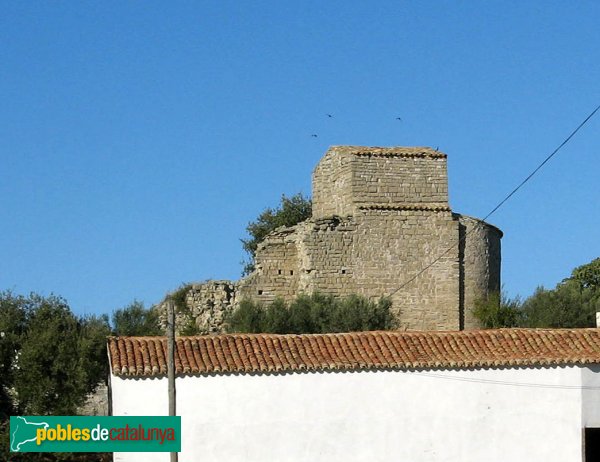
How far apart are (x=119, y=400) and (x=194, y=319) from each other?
14.0 m

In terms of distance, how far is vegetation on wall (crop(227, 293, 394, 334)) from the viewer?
3600cm

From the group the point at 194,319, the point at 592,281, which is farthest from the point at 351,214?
the point at 592,281

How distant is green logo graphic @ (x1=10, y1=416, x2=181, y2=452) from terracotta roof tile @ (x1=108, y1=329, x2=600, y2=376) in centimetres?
94

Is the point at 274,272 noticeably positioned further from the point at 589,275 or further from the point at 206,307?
the point at 589,275

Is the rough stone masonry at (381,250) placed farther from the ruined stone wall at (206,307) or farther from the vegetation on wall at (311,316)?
the vegetation on wall at (311,316)

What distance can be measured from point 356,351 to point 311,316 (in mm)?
10592

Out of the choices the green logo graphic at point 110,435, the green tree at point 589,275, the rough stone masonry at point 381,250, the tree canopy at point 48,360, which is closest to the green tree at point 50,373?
the tree canopy at point 48,360

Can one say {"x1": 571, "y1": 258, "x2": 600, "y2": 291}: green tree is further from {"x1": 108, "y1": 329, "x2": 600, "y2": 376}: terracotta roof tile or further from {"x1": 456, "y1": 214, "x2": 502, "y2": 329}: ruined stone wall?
{"x1": 108, "y1": 329, "x2": 600, "y2": 376}: terracotta roof tile

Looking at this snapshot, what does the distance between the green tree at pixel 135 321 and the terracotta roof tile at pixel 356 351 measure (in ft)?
28.4

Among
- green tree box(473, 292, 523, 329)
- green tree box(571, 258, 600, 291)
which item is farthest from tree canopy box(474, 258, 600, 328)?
green tree box(571, 258, 600, 291)

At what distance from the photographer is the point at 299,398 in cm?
2497

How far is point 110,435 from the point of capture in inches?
966

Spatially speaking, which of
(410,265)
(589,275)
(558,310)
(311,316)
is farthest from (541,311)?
(589,275)

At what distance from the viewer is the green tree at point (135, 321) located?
34531mm
